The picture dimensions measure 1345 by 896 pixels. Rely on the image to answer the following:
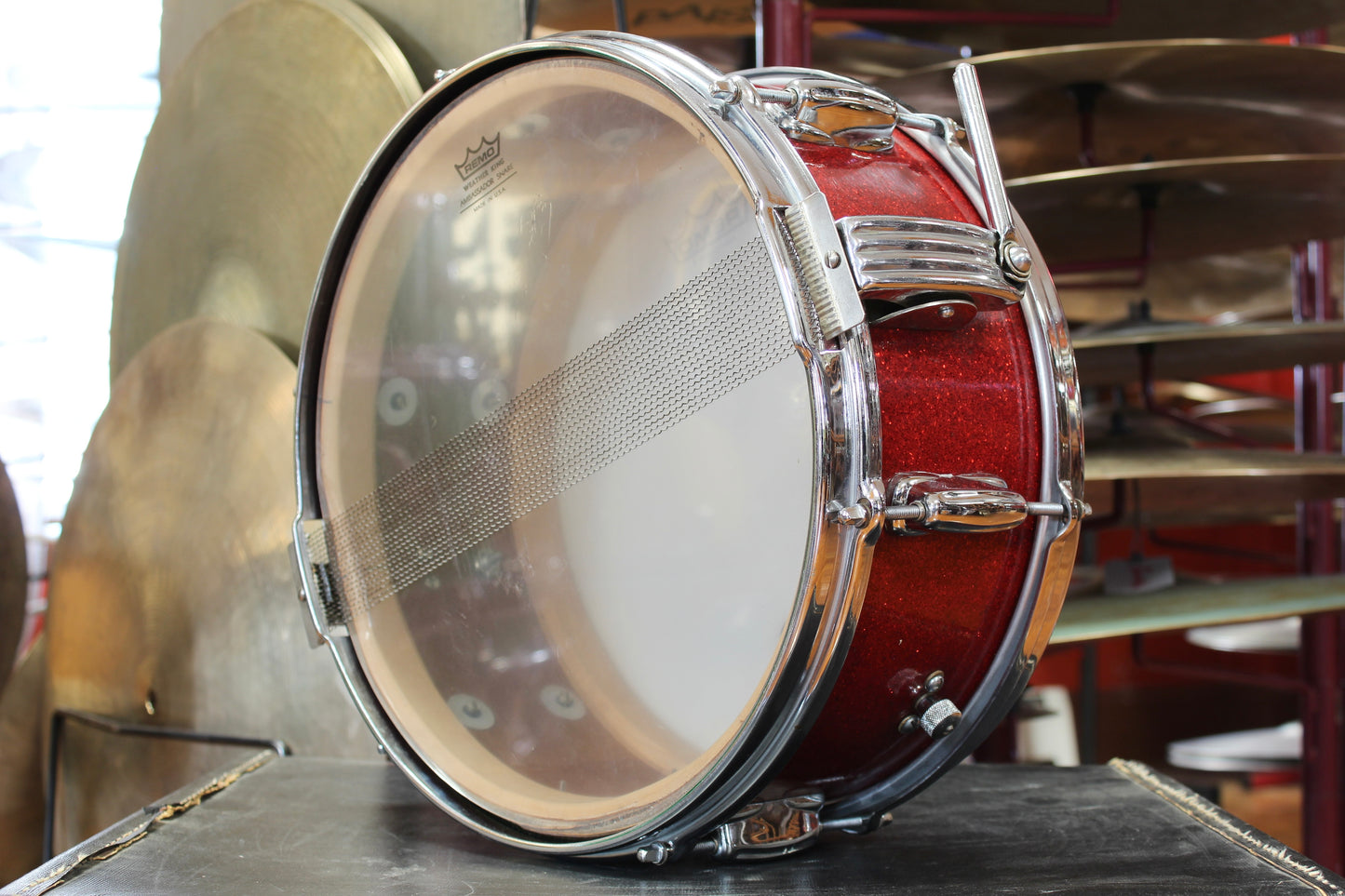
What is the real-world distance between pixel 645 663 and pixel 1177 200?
2.83 ft

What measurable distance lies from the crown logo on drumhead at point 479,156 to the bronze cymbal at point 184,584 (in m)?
0.42

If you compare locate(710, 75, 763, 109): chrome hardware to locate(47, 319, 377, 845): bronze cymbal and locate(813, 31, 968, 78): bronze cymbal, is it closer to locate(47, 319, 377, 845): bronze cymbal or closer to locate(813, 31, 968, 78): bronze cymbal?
locate(47, 319, 377, 845): bronze cymbal

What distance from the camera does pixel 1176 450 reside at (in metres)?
1.18

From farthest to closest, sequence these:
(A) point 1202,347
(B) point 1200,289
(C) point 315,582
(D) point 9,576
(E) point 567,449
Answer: (B) point 1200,289 → (D) point 9,576 → (A) point 1202,347 → (C) point 315,582 → (E) point 567,449

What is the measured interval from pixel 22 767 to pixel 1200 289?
6.54 ft

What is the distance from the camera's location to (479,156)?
0.84 meters

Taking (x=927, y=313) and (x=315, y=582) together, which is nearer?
(x=927, y=313)

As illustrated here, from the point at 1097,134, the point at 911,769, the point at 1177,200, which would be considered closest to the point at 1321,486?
the point at 1177,200

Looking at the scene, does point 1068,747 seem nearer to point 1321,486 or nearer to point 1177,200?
point 1321,486

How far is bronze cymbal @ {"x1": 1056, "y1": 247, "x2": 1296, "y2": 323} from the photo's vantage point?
6.33 ft

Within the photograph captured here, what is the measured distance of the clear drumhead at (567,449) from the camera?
69 centimetres

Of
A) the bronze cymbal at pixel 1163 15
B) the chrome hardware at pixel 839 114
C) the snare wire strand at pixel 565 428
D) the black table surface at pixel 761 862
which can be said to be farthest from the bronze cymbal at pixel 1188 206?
the black table surface at pixel 761 862

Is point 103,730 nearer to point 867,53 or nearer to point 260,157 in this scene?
point 260,157

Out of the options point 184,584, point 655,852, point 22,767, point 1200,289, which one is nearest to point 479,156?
point 655,852
